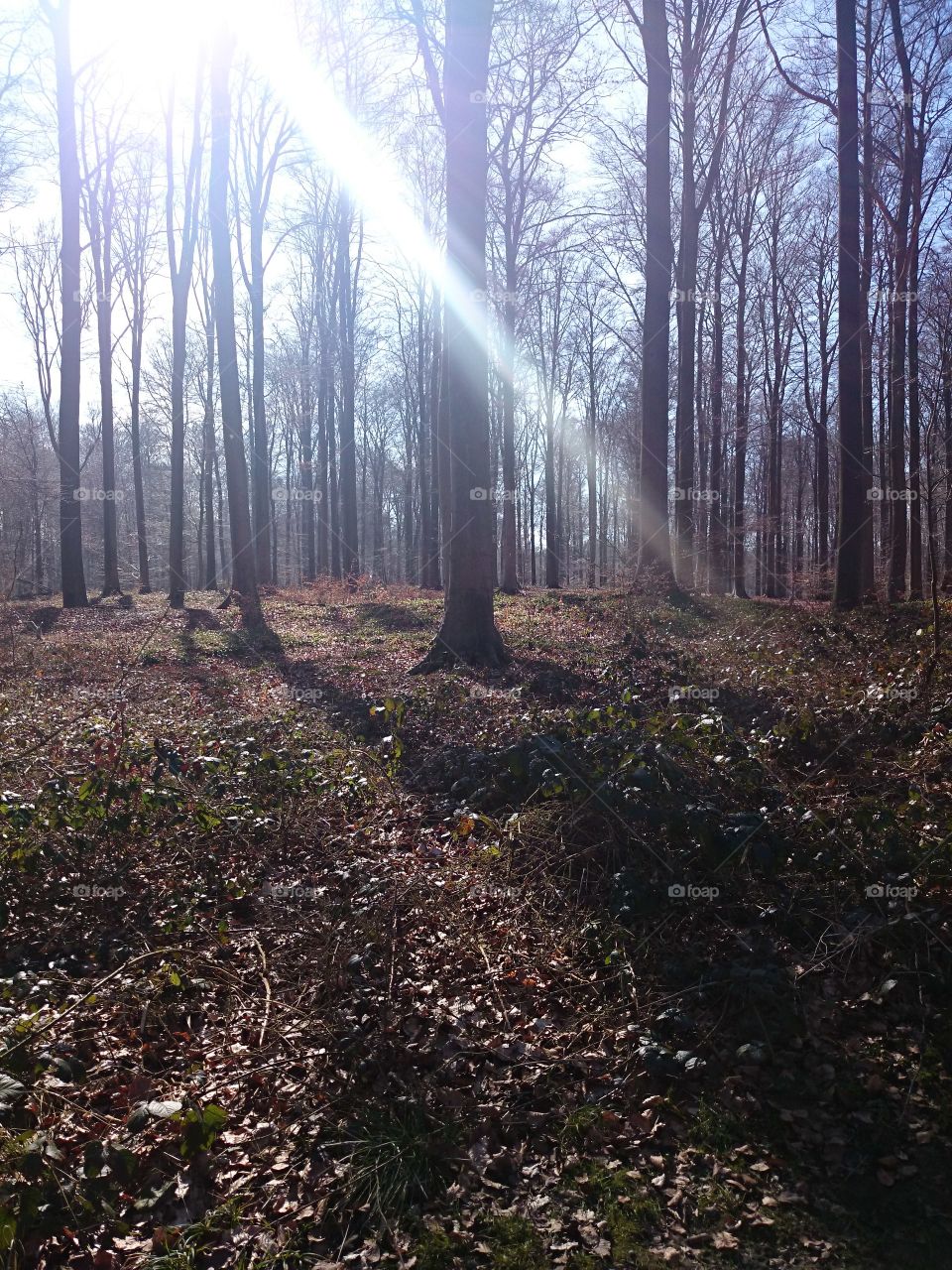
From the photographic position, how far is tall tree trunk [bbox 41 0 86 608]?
1772cm

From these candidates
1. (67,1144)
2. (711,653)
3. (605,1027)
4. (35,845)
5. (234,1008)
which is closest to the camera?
(67,1144)

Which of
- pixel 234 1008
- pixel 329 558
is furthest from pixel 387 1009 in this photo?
pixel 329 558

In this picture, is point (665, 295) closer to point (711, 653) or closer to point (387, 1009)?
point (711, 653)

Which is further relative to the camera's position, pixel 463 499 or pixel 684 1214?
pixel 463 499

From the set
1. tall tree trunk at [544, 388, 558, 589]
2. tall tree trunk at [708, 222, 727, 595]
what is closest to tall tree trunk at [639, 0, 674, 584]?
tall tree trunk at [708, 222, 727, 595]

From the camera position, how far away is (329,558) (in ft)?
121

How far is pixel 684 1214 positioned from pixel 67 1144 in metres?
2.31

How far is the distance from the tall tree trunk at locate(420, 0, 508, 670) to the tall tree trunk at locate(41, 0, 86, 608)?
11.3m

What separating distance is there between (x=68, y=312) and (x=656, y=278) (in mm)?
12442

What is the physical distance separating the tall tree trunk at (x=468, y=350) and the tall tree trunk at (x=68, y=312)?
11.3 metres
